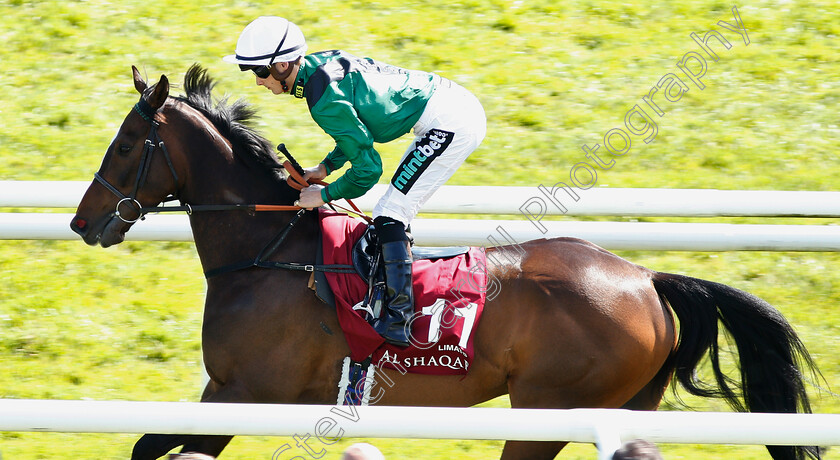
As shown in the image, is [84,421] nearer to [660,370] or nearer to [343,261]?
[343,261]

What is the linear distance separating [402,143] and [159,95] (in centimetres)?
321

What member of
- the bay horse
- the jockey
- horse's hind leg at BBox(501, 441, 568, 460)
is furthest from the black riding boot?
horse's hind leg at BBox(501, 441, 568, 460)

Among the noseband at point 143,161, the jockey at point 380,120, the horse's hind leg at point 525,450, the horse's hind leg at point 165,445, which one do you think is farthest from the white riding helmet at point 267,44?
the horse's hind leg at point 525,450

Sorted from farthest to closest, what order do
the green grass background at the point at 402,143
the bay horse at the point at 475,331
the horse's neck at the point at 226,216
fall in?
the green grass background at the point at 402,143 → the horse's neck at the point at 226,216 → the bay horse at the point at 475,331

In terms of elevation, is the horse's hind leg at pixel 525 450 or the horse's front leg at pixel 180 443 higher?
the horse's front leg at pixel 180 443

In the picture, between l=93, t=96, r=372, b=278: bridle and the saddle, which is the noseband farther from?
the saddle

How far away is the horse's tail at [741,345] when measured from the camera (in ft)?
11.4

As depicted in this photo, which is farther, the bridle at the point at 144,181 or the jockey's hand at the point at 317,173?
the jockey's hand at the point at 317,173

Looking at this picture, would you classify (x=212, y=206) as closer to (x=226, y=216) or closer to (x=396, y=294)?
(x=226, y=216)

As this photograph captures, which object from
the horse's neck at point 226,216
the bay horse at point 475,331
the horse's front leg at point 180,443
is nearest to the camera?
the horse's front leg at point 180,443

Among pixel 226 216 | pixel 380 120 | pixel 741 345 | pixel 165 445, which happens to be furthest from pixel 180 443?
pixel 741 345

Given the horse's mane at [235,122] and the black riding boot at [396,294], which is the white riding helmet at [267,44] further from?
the black riding boot at [396,294]

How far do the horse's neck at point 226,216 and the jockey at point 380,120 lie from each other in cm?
19

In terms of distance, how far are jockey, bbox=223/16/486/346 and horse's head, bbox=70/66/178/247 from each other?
42 cm
